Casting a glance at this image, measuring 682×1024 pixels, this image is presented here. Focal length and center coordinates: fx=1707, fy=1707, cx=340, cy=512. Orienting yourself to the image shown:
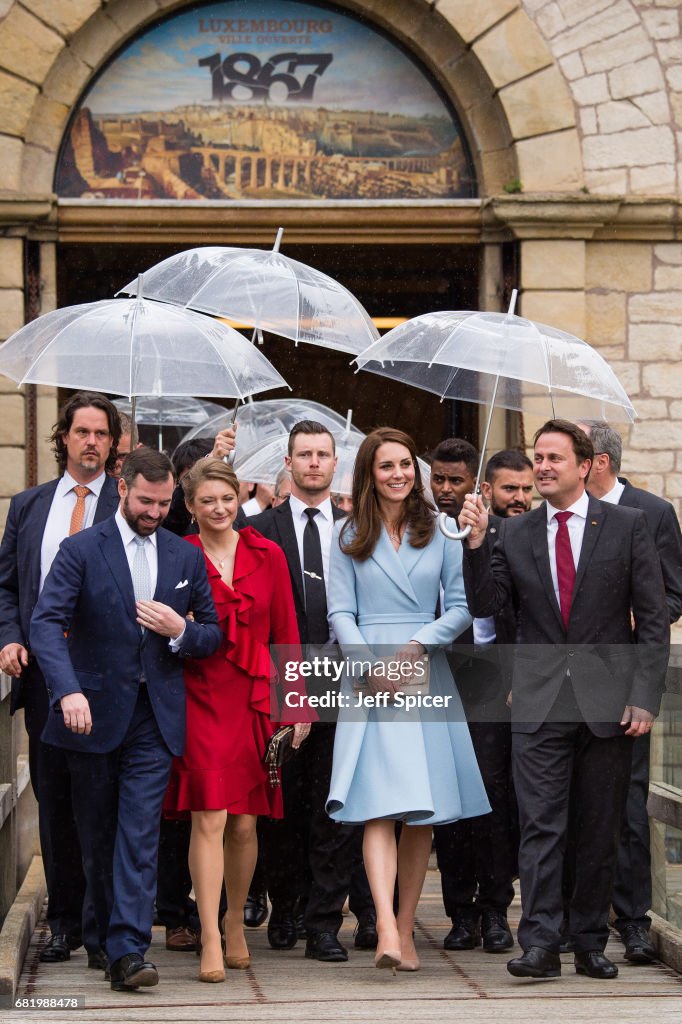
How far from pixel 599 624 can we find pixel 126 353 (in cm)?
238

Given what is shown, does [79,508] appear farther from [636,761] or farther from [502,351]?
[636,761]

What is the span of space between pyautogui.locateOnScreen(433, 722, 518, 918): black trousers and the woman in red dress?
831 mm

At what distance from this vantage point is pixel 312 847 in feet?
23.1

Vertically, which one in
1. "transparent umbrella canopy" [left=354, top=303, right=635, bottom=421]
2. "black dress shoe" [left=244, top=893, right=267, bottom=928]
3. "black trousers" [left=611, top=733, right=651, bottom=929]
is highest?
"transparent umbrella canopy" [left=354, top=303, right=635, bottom=421]

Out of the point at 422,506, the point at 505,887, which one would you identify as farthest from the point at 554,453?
the point at 505,887

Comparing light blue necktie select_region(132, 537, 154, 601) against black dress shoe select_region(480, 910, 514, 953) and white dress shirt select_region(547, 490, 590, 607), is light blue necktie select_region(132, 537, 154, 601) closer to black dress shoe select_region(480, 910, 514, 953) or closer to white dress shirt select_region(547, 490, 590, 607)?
white dress shirt select_region(547, 490, 590, 607)

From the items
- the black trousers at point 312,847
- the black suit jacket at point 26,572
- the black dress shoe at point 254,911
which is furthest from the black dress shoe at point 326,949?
the black suit jacket at point 26,572

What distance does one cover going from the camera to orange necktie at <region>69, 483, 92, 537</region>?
6.85m

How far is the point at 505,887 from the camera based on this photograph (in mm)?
7109

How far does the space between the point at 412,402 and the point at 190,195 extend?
14.1 ft

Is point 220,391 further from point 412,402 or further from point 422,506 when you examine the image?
point 412,402

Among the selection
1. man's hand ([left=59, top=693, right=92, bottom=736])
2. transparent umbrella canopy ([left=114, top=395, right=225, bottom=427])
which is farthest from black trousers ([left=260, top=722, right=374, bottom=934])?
transparent umbrella canopy ([left=114, top=395, right=225, bottom=427])

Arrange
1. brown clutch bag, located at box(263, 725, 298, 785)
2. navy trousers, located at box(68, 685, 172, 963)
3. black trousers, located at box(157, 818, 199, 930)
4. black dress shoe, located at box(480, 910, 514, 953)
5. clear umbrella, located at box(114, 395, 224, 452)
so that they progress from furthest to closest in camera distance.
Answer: clear umbrella, located at box(114, 395, 224, 452) < black trousers, located at box(157, 818, 199, 930) < black dress shoe, located at box(480, 910, 514, 953) < brown clutch bag, located at box(263, 725, 298, 785) < navy trousers, located at box(68, 685, 172, 963)

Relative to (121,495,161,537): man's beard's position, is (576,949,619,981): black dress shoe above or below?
below
